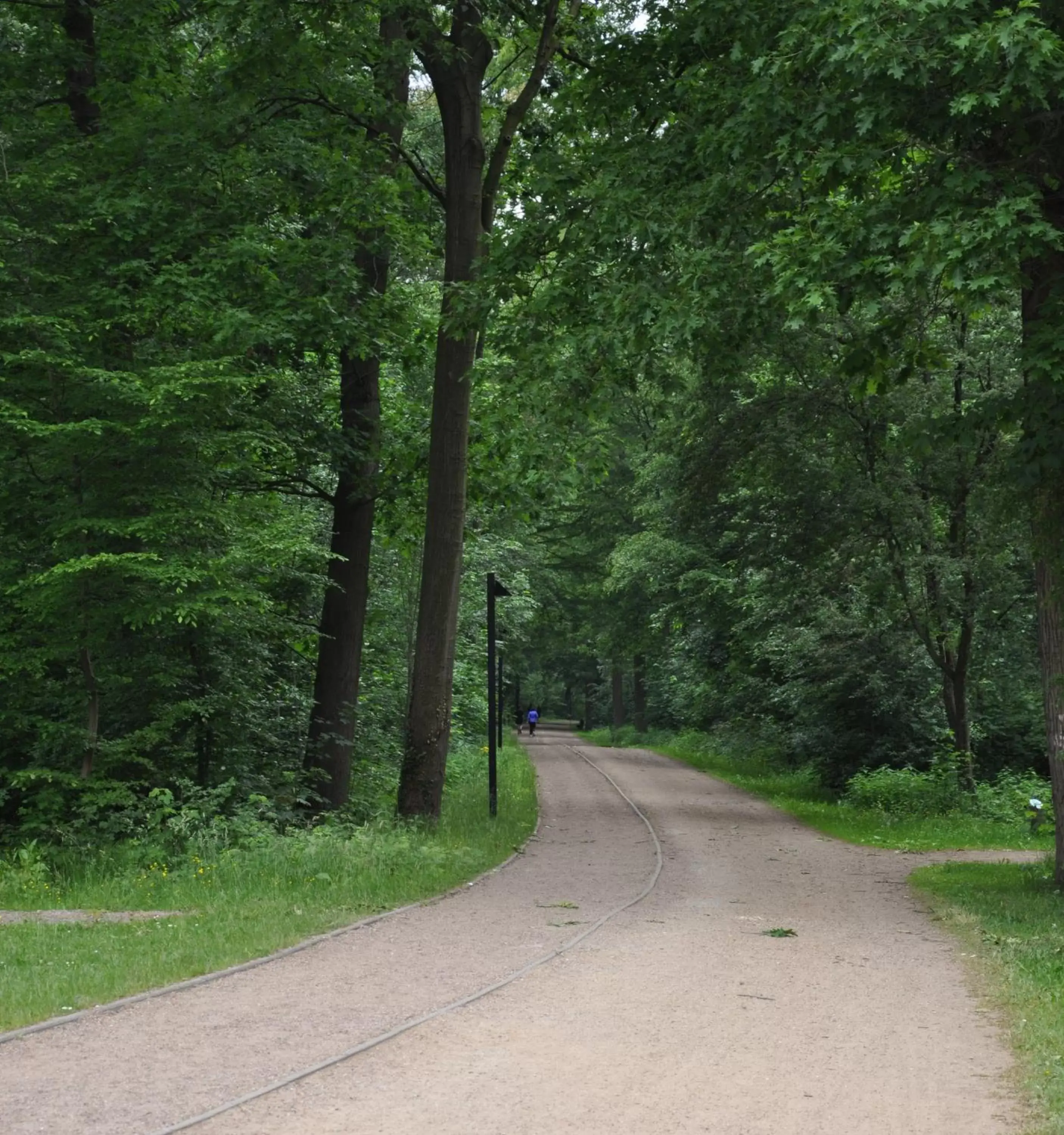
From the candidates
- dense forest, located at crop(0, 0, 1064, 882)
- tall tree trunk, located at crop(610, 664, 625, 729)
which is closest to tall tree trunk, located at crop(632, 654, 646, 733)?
tall tree trunk, located at crop(610, 664, 625, 729)

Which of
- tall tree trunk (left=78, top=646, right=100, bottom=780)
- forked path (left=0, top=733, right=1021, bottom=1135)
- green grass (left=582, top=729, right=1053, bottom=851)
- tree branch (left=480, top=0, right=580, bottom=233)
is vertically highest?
tree branch (left=480, top=0, right=580, bottom=233)

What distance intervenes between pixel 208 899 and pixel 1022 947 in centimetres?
650

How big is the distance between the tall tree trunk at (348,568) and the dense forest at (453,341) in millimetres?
68

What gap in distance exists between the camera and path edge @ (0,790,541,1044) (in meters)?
7.11

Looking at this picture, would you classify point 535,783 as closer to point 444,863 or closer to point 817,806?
point 817,806

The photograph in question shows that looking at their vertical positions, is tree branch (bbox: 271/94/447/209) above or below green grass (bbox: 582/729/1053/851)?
above

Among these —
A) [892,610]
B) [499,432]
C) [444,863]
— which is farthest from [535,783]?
[444,863]

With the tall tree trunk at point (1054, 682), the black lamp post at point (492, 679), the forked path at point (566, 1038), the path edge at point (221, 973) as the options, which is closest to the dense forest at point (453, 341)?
the tall tree trunk at point (1054, 682)

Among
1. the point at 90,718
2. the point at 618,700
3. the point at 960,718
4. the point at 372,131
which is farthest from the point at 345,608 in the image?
the point at 618,700

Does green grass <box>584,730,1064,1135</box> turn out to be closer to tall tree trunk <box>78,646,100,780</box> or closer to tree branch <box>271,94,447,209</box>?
tall tree trunk <box>78,646,100,780</box>

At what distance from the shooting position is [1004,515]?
1282 cm

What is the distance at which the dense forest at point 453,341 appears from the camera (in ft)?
37.5

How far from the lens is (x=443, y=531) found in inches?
674

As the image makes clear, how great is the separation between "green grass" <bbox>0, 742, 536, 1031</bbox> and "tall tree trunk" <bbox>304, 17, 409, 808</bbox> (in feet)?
7.83
